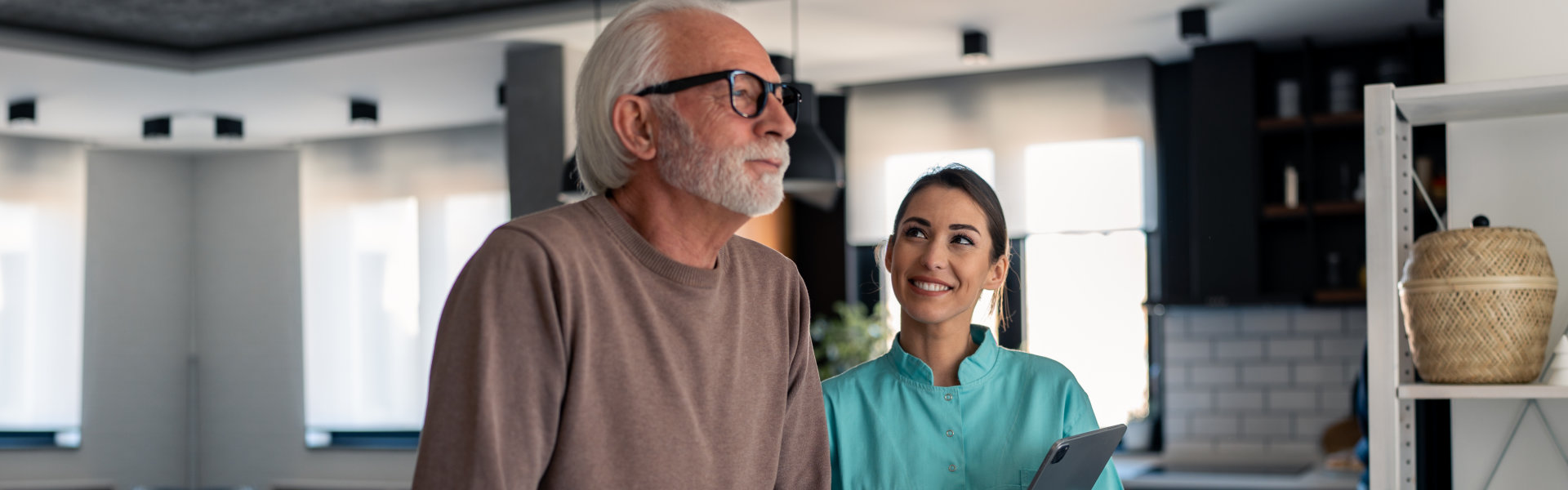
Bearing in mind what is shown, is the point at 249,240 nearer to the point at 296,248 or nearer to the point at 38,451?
the point at 296,248

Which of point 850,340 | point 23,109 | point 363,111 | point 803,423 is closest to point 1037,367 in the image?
point 803,423

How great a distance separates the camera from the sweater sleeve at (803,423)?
139 centimetres

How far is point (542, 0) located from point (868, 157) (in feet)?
6.43

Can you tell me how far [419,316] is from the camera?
7062mm

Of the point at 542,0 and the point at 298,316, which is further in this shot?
the point at 298,316

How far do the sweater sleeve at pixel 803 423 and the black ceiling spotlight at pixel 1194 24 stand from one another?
3375 mm

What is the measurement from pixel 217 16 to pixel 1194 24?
12.5 feet

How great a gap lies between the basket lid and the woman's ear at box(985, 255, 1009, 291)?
25.6 inches

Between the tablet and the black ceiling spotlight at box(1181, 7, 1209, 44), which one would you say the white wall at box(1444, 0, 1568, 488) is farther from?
the black ceiling spotlight at box(1181, 7, 1209, 44)

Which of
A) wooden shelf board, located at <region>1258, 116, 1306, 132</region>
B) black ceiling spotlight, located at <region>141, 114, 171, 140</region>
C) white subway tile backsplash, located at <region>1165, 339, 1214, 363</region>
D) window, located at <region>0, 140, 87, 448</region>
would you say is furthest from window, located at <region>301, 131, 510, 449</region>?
wooden shelf board, located at <region>1258, 116, 1306, 132</region>

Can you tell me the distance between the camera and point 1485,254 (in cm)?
171

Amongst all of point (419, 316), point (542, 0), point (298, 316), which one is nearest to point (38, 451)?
point (298, 316)

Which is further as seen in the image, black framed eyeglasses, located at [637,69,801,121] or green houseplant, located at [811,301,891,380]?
green houseplant, located at [811,301,891,380]

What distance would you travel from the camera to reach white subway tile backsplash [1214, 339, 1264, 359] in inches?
202
